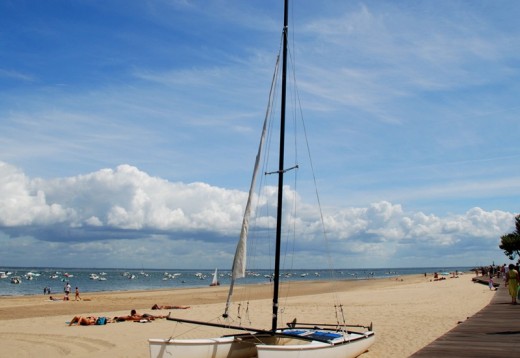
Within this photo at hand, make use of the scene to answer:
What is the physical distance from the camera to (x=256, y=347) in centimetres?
1149

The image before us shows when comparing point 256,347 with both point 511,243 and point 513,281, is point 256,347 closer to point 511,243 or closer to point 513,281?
point 513,281

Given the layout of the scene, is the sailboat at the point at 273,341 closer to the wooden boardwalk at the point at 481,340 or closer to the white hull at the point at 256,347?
the white hull at the point at 256,347

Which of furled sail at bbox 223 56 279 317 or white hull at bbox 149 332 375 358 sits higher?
furled sail at bbox 223 56 279 317

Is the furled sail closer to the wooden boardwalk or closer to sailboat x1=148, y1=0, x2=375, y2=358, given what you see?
sailboat x1=148, y1=0, x2=375, y2=358

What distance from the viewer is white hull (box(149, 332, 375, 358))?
37.2 ft

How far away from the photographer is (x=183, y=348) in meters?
11.6

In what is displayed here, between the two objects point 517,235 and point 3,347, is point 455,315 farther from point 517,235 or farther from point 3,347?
point 517,235

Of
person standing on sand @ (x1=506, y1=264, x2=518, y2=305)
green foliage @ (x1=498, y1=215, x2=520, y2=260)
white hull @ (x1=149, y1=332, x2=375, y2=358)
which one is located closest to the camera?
white hull @ (x1=149, y1=332, x2=375, y2=358)

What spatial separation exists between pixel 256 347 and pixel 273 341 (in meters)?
1.63

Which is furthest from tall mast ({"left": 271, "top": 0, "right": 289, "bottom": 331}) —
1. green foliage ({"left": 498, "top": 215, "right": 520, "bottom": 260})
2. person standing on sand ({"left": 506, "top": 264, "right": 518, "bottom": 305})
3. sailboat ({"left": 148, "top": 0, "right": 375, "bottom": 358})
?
green foliage ({"left": 498, "top": 215, "right": 520, "bottom": 260})

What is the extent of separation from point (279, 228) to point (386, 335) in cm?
655

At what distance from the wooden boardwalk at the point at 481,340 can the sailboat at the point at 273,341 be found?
2073mm

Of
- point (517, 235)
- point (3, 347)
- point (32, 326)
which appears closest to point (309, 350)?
point (3, 347)

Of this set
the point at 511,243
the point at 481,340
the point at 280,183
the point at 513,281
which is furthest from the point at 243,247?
the point at 511,243
